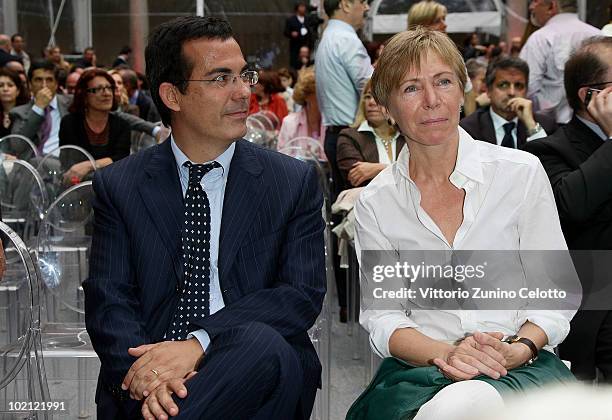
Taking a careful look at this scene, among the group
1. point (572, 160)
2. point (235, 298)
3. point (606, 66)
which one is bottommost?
point (235, 298)

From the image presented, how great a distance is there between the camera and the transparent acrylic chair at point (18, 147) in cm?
639

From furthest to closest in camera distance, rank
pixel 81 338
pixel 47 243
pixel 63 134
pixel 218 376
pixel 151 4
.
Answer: pixel 151 4 < pixel 63 134 < pixel 47 243 < pixel 81 338 < pixel 218 376

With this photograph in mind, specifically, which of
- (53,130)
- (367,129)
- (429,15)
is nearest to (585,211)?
(367,129)

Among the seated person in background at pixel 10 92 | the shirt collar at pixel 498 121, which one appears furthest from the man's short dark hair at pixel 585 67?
the seated person in background at pixel 10 92

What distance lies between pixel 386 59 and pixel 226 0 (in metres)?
13.3

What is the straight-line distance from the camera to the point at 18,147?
21.2ft

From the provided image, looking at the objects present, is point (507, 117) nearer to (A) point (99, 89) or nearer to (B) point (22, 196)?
(B) point (22, 196)

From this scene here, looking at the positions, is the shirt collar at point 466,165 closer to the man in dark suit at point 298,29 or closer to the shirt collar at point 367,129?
the shirt collar at point 367,129

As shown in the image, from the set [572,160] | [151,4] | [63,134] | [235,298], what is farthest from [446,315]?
[151,4]

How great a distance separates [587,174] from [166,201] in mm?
1318

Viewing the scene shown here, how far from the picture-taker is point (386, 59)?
8.55ft

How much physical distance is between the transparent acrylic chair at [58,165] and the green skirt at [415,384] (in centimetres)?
381

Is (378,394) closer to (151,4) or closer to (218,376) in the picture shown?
(218,376)

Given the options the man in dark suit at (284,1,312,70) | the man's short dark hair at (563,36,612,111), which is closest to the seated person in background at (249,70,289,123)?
the man in dark suit at (284,1,312,70)
